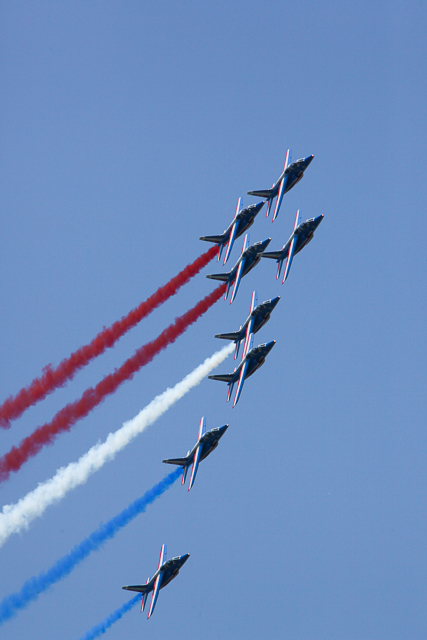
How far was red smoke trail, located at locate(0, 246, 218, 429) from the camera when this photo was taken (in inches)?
2864

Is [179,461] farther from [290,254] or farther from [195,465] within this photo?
[290,254]

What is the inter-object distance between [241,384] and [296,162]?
18.7 meters

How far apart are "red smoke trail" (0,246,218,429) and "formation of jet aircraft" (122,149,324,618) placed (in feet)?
6.55

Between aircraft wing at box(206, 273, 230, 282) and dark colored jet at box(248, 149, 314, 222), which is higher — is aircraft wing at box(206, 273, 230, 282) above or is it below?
Result: below

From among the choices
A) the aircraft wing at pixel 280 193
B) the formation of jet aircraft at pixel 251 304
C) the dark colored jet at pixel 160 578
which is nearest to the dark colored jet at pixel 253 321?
the formation of jet aircraft at pixel 251 304

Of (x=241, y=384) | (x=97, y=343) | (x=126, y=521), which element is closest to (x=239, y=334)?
(x=241, y=384)

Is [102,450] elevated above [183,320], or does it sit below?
below

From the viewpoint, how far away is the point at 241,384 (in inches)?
3132

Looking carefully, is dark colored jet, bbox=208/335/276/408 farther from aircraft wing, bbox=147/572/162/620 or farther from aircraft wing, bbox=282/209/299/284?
aircraft wing, bbox=147/572/162/620

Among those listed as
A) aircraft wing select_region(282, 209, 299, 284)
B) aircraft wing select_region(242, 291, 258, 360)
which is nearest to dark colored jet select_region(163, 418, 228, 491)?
aircraft wing select_region(242, 291, 258, 360)

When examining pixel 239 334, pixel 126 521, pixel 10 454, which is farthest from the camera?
pixel 239 334

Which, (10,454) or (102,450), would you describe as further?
(102,450)

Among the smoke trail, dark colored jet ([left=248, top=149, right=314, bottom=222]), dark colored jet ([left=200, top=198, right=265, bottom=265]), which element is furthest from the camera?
dark colored jet ([left=248, top=149, right=314, bottom=222])

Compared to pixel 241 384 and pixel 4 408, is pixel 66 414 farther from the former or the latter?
pixel 241 384
